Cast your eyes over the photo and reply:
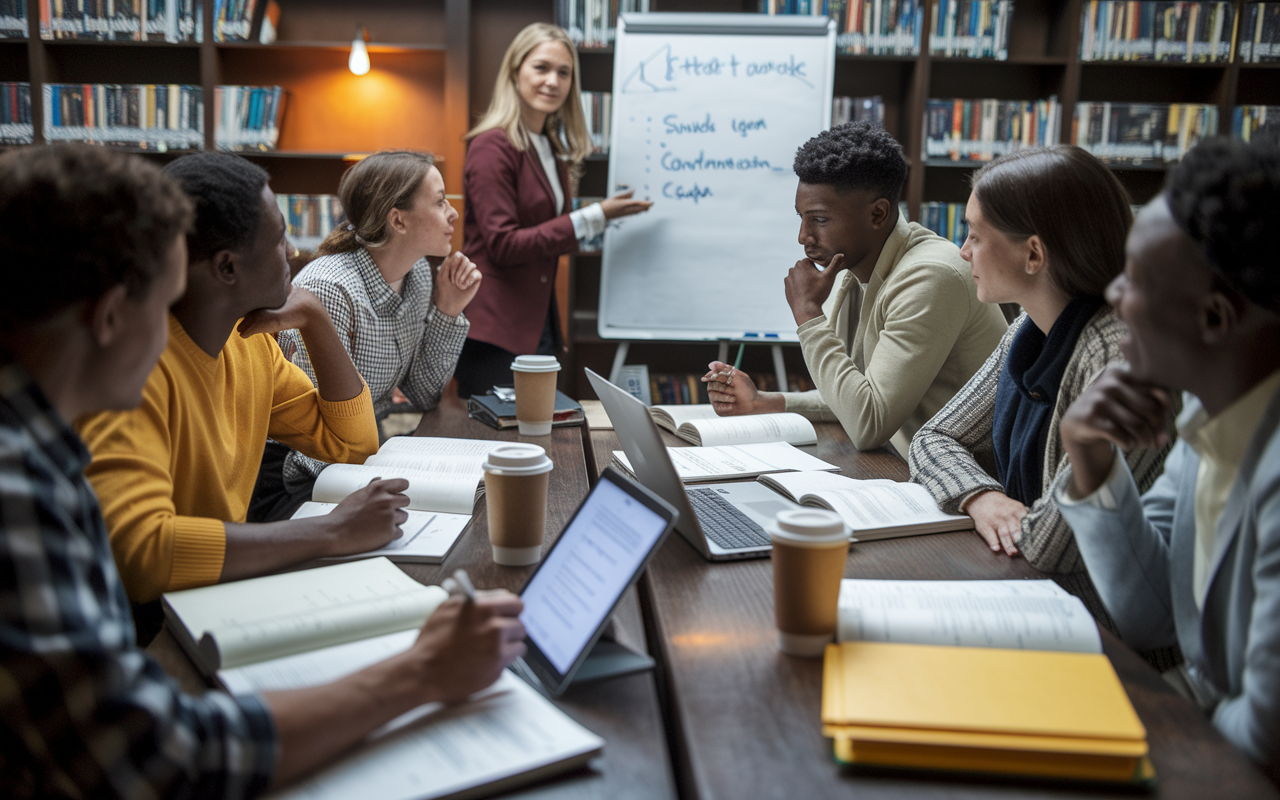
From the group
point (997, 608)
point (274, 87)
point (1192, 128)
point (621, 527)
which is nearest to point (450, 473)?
point (621, 527)

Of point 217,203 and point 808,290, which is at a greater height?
point 217,203

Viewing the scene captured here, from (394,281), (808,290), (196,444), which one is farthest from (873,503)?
(394,281)

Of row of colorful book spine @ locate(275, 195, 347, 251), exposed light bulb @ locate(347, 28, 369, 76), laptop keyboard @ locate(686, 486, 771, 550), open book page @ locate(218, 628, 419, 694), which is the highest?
exposed light bulb @ locate(347, 28, 369, 76)

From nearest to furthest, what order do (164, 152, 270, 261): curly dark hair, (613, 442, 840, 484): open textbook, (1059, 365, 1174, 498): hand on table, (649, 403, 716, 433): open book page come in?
(1059, 365, 1174, 498): hand on table
(164, 152, 270, 261): curly dark hair
(613, 442, 840, 484): open textbook
(649, 403, 716, 433): open book page

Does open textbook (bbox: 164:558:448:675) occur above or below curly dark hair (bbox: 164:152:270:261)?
below

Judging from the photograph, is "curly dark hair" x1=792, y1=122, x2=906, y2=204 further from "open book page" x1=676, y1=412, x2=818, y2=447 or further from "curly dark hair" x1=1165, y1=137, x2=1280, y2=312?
"curly dark hair" x1=1165, y1=137, x2=1280, y2=312

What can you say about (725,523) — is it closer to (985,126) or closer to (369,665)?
(369,665)

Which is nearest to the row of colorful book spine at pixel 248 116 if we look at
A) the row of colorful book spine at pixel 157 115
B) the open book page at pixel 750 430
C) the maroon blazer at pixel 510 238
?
the row of colorful book spine at pixel 157 115

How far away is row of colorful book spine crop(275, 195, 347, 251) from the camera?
3854mm

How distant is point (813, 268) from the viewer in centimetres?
194

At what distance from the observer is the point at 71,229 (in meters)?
0.68

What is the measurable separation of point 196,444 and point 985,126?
3.46 meters

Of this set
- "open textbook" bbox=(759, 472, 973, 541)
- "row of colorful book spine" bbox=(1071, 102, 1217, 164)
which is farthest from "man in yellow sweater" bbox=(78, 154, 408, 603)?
"row of colorful book spine" bbox=(1071, 102, 1217, 164)

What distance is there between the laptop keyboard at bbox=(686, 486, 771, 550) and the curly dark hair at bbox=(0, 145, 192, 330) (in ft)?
2.23
